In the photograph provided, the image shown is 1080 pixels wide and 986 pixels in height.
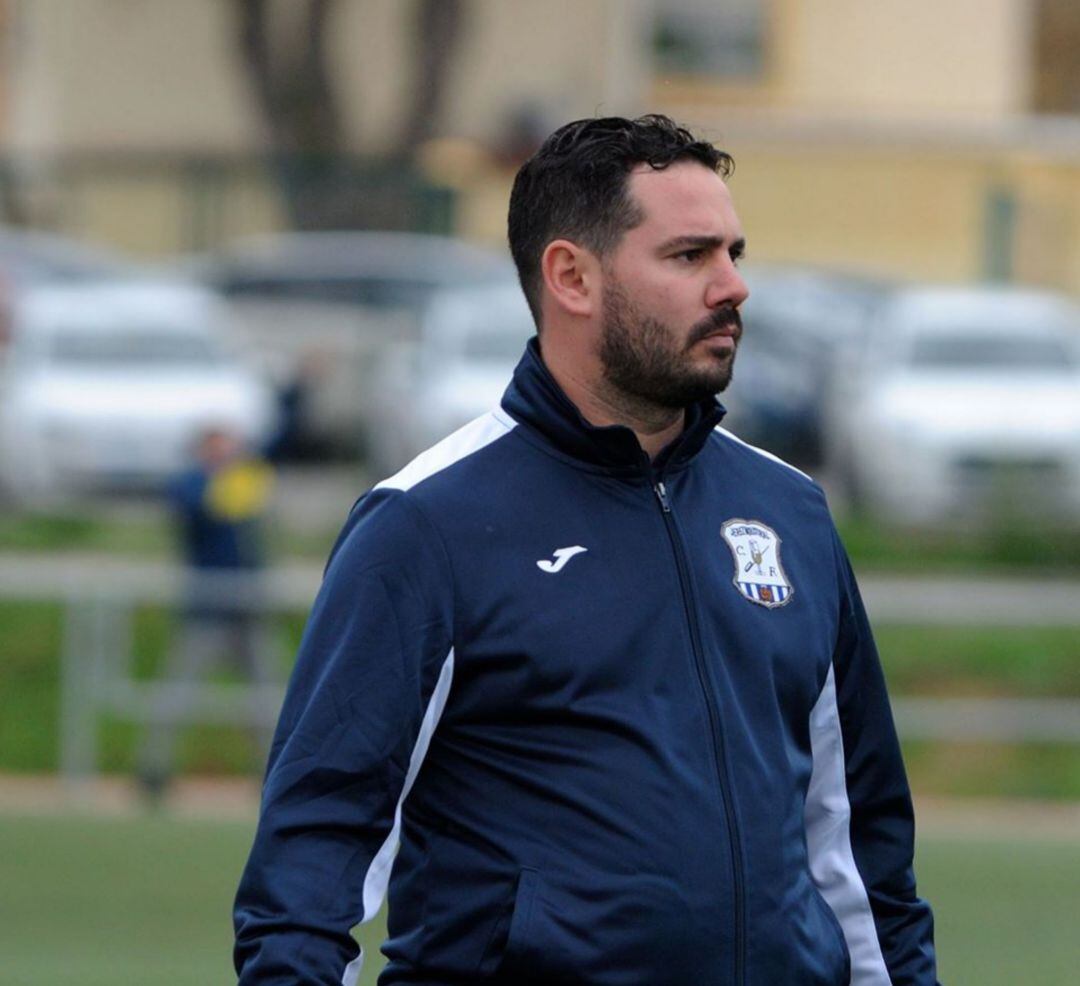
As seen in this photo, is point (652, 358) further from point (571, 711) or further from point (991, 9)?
point (991, 9)

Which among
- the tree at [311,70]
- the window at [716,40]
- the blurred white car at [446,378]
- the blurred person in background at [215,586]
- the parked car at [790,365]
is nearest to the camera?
the blurred person in background at [215,586]

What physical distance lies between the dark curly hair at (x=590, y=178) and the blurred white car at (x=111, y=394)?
15466 millimetres

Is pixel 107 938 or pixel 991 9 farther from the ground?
pixel 991 9

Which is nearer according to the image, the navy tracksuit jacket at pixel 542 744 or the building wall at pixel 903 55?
the navy tracksuit jacket at pixel 542 744

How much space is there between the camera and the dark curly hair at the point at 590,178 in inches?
126

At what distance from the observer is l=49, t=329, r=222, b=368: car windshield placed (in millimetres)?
19781

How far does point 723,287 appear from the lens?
10.5 feet

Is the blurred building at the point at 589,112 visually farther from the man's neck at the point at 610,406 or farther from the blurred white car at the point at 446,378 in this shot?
the man's neck at the point at 610,406

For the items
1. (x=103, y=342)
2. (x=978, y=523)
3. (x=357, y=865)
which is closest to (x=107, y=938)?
(x=357, y=865)

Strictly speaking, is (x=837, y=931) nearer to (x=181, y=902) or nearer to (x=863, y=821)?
(x=863, y=821)

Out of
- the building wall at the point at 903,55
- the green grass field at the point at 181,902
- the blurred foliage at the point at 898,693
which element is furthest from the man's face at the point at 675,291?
the building wall at the point at 903,55

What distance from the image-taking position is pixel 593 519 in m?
3.19

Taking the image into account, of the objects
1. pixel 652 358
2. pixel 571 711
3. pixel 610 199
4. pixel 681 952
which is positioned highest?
pixel 610 199

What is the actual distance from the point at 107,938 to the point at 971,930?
3077mm
